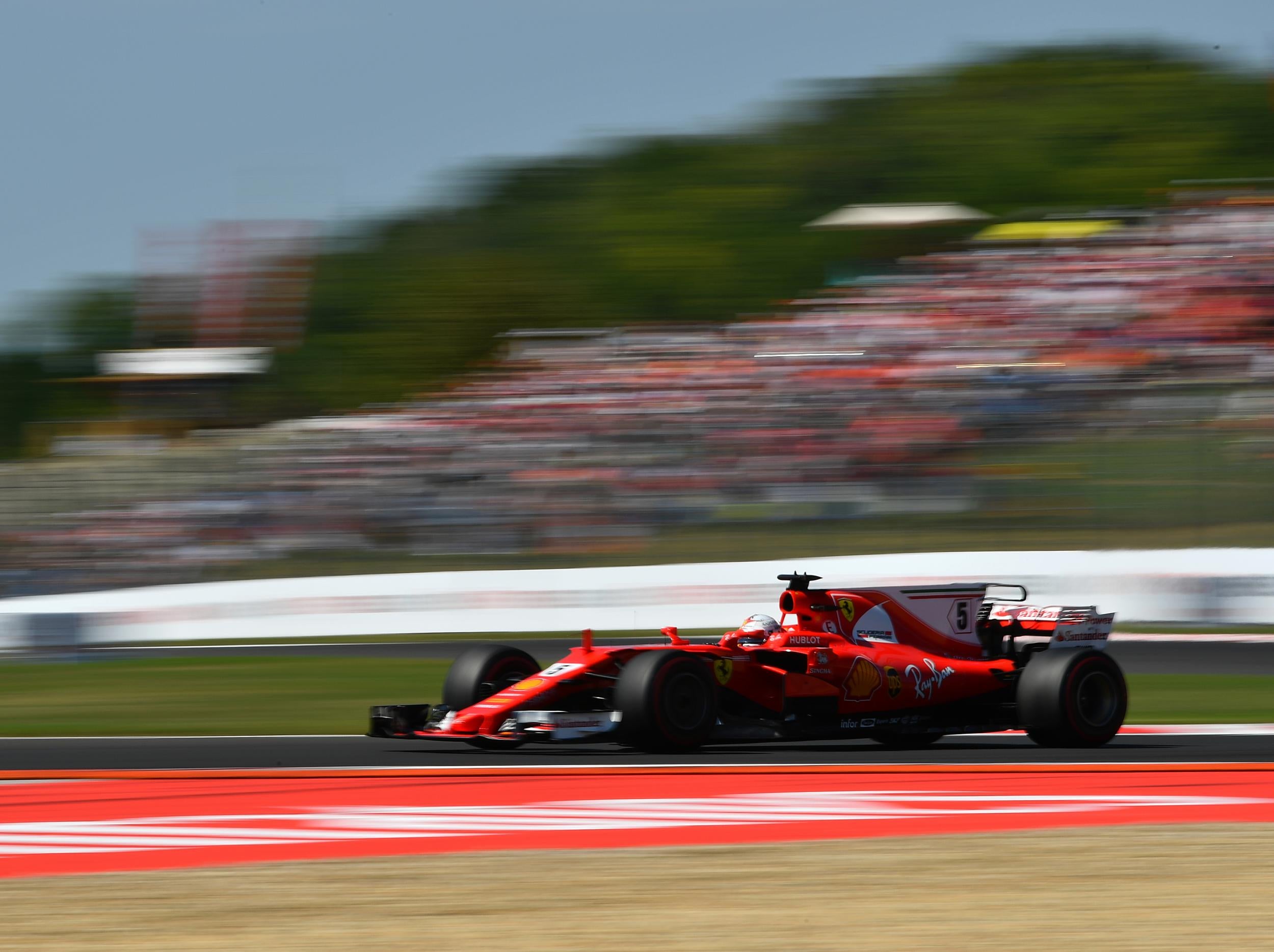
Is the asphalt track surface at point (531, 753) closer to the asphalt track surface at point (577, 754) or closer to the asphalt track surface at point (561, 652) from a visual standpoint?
the asphalt track surface at point (577, 754)

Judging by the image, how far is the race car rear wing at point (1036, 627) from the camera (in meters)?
9.96

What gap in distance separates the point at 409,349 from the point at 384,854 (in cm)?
4702

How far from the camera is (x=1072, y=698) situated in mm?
9445

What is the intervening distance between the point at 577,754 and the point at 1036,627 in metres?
2.64

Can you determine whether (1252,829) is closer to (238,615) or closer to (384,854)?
(384,854)

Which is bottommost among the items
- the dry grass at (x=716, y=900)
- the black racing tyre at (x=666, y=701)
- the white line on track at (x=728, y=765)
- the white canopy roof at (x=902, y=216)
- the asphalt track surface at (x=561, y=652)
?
the asphalt track surface at (x=561, y=652)

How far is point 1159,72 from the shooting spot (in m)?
60.7

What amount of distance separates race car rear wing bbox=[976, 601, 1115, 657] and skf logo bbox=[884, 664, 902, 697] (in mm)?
752

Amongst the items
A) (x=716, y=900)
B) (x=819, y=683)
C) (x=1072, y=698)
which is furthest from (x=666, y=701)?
(x=716, y=900)

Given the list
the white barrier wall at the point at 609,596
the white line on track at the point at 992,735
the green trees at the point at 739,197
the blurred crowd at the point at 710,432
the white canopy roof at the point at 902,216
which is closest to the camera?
the white line on track at the point at 992,735

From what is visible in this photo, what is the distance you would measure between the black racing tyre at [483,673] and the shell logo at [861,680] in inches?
65.6

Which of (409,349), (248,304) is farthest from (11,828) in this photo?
(409,349)

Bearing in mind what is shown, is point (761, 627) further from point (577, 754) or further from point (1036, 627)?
point (1036, 627)

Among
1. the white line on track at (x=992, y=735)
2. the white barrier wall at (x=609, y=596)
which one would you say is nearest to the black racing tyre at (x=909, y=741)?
the white line on track at (x=992, y=735)
